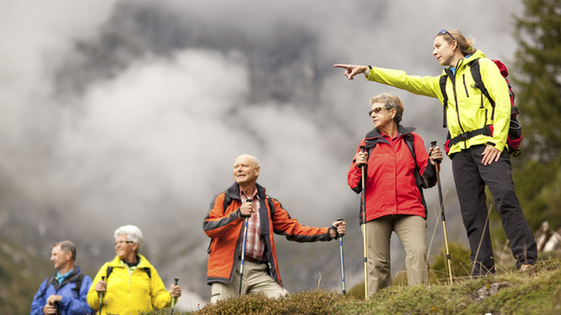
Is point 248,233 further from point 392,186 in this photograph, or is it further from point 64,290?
point 64,290

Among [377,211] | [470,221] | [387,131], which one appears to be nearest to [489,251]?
[470,221]

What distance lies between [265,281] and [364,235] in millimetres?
1675

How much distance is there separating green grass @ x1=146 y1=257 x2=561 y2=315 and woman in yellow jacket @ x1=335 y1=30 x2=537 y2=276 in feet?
1.41

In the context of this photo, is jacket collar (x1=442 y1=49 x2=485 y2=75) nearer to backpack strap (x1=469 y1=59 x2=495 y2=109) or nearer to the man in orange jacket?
backpack strap (x1=469 y1=59 x2=495 y2=109)

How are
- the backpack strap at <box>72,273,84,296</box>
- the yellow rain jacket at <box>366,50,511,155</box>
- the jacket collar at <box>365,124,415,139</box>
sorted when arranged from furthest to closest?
the backpack strap at <box>72,273,84,296</box> → the jacket collar at <box>365,124,415,139</box> → the yellow rain jacket at <box>366,50,511,155</box>

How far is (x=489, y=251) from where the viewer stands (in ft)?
17.9

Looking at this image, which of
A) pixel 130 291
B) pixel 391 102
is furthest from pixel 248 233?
pixel 391 102

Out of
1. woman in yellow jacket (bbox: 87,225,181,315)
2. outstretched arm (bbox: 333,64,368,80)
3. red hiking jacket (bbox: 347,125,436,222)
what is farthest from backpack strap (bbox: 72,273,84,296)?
outstretched arm (bbox: 333,64,368,80)

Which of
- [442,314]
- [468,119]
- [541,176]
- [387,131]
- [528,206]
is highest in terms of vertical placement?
[541,176]

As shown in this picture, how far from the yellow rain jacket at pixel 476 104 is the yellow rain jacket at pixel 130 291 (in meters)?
5.48

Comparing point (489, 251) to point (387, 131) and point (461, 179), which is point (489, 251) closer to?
point (461, 179)

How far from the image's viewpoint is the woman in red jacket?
5.88m

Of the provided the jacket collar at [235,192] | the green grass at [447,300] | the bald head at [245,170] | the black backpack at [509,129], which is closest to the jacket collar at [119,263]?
the jacket collar at [235,192]

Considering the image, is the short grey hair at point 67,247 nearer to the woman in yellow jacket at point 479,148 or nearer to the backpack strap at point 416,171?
the backpack strap at point 416,171
